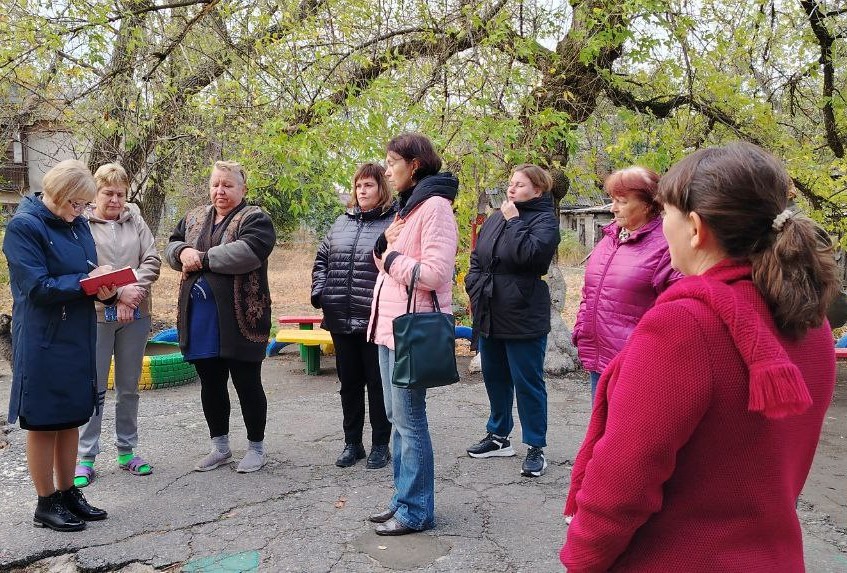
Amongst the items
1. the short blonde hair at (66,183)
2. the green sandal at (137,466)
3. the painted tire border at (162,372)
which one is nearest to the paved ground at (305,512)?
the green sandal at (137,466)

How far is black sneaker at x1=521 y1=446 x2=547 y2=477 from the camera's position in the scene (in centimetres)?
426

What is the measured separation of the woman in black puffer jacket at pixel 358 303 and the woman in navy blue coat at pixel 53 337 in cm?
132

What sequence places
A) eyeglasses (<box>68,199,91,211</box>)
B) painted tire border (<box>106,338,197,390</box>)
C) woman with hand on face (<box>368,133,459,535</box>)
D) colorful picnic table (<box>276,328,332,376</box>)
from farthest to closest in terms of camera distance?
colorful picnic table (<box>276,328,332,376</box>), painted tire border (<box>106,338,197,390</box>), eyeglasses (<box>68,199,91,211</box>), woman with hand on face (<box>368,133,459,535</box>)

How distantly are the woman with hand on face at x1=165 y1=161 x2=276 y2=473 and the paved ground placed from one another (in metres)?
0.36

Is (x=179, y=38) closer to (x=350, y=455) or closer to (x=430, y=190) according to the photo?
(x=350, y=455)

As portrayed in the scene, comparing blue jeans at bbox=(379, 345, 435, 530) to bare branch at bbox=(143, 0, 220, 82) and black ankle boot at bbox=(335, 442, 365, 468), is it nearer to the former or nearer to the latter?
black ankle boot at bbox=(335, 442, 365, 468)

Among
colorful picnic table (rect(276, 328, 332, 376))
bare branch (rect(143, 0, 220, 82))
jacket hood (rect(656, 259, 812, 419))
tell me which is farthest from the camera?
colorful picnic table (rect(276, 328, 332, 376))

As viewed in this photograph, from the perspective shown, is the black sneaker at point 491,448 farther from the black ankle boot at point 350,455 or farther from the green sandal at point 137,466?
the green sandal at point 137,466

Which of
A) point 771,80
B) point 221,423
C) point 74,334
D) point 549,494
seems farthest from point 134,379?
point 771,80

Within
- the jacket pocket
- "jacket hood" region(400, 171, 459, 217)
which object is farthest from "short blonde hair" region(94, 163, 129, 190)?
"jacket hood" region(400, 171, 459, 217)

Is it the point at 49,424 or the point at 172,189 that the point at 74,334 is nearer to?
the point at 49,424

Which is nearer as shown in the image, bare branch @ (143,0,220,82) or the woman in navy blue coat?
the woman in navy blue coat

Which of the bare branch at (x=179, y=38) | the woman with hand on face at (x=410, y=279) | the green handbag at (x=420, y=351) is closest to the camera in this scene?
the green handbag at (x=420, y=351)

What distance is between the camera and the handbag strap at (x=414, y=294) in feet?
10.6
